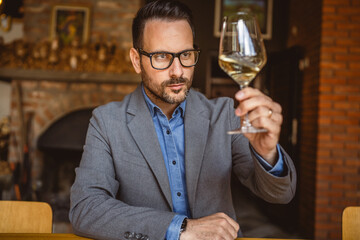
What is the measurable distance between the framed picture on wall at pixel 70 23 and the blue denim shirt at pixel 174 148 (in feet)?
10.1

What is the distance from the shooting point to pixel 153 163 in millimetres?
1287

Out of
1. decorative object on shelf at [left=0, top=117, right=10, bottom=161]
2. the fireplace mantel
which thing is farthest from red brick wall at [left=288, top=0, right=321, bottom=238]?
decorative object on shelf at [left=0, top=117, right=10, bottom=161]

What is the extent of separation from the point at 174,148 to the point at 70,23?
3385 millimetres

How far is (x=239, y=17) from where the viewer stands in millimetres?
804

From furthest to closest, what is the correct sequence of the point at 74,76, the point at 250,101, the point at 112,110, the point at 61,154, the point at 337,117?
1. the point at 61,154
2. the point at 74,76
3. the point at 337,117
4. the point at 112,110
5. the point at 250,101

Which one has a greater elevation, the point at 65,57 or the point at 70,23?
the point at 70,23

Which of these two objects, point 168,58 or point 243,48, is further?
point 168,58

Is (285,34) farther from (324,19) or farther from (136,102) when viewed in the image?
(136,102)

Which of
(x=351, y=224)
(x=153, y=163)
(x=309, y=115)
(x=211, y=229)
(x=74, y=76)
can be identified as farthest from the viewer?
(x=74, y=76)

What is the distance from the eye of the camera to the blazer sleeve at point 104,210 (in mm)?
992

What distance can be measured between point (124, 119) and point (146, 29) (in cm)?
40

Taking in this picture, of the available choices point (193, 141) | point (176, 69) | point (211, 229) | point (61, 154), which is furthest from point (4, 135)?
point (211, 229)

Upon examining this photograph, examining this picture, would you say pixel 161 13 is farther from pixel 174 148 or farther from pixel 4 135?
pixel 4 135

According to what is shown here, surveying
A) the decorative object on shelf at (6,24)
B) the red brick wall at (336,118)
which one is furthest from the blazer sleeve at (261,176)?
the decorative object on shelf at (6,24)
